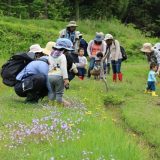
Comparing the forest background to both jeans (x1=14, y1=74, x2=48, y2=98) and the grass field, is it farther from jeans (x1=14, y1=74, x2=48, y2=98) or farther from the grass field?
jeans (x1=14, y1=74, x2=48, y2=98)

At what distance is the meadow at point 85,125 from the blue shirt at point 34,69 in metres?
0.70

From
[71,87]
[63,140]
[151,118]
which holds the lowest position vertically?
[71,87]

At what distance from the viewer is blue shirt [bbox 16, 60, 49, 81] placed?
11969 millimetres

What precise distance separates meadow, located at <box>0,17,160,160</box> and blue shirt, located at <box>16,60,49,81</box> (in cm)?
70

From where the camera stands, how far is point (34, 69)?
11992 millimetres

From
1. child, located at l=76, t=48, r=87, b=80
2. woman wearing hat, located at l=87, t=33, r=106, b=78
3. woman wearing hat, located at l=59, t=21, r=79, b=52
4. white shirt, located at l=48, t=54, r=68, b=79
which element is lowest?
child, located at l=76, t=48, r=87, b=80

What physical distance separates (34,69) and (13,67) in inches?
22.1

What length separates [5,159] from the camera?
22.8 feet

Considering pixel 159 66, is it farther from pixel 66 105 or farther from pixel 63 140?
pixel 63 140

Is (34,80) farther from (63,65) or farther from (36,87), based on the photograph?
(63,65)

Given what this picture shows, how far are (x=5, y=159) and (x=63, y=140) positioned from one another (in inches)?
53.6

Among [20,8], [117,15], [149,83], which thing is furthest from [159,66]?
[117,15]

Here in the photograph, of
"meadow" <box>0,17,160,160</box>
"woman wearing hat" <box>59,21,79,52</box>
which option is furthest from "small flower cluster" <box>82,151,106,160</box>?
"woman wearing hat" <box>59,21,79,52</box>

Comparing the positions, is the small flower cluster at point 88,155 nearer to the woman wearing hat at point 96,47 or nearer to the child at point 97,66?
the child at point 97,66
